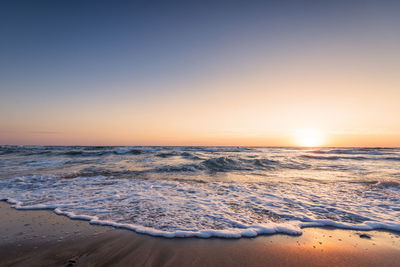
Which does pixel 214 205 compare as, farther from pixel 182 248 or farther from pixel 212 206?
pixel 182 248

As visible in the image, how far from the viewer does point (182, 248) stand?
283cm

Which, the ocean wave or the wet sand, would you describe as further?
the ocean wave

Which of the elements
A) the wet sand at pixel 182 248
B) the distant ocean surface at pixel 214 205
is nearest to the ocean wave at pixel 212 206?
the distant ocean surface at pixel 214 205

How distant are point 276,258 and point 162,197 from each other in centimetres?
353

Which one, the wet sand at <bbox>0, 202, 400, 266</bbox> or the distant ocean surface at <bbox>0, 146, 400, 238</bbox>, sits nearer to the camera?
the wet sand at <bbox>0, 202, 400, 266</bbox>

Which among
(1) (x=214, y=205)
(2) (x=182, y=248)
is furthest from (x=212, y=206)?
(2) (x=182, y=248)

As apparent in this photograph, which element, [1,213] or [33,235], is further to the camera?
[1,213]

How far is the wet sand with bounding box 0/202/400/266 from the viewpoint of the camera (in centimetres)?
252

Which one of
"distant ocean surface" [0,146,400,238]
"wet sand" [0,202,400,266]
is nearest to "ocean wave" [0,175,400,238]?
"distant ocean surface" [0,146,400,238]

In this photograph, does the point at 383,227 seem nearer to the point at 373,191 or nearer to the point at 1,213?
the point at 373,191

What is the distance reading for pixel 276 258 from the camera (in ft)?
8.64

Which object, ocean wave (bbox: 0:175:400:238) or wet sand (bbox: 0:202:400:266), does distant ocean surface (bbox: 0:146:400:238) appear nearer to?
ocean wave (bbox: 0:175:400:238)

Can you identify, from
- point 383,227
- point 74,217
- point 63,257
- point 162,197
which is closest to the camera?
point 63,257

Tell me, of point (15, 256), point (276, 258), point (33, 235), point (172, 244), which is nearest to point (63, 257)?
point (15, 256)
